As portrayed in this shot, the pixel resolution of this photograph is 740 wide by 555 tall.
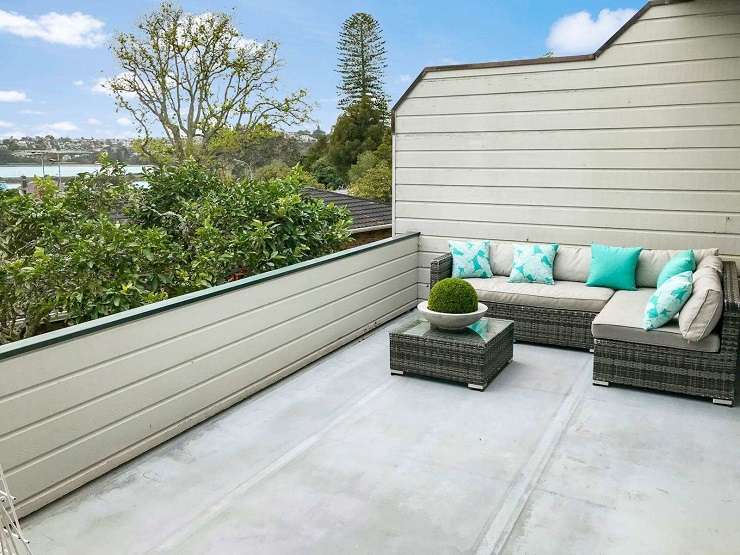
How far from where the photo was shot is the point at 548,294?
16.5 ft

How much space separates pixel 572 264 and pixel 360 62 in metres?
24.5

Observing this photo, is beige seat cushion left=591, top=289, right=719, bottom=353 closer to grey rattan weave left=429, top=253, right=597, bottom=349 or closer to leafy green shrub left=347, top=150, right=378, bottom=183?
grey rattan weave left=429, top=253, right=597, bottom=349

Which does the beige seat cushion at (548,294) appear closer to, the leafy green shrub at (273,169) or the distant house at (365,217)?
the distant house at (365,217)

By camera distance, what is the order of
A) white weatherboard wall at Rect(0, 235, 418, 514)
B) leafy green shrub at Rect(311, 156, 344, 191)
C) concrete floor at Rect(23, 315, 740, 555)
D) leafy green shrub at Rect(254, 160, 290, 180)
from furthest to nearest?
leafy green shrub at Rect(311, 156, 344, 191) < leafy green shrub at Rect(254, 160, 290, 180) < white weatherboard wall at Rect(0, 235, 418, 514) < concrete floor at Rect(23, 315, 740, 555)

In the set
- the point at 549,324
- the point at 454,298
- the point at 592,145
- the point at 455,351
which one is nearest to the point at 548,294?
the point at 549,324

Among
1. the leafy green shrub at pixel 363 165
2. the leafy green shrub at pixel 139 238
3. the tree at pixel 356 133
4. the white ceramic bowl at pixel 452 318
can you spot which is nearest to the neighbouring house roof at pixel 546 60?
the leafy green shrub at pixel 139 238

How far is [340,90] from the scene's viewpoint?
91.3 feet

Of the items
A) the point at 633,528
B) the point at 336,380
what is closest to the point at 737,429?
the point at 633,528

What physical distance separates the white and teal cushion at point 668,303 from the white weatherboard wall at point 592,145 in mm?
1480

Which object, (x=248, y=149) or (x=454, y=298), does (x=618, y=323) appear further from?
(x=248, y=149)

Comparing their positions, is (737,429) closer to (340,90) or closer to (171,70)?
(171,70)

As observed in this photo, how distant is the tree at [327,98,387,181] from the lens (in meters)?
27.1

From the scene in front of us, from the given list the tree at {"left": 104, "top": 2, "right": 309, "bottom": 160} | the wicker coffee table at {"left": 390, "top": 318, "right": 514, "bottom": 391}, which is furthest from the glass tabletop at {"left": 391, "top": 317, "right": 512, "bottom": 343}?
the tree at {"left": 104, "top": 2, "right": 309, "bottom": 160}

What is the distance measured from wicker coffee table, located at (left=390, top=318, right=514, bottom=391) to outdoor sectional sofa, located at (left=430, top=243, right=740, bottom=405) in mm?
592
